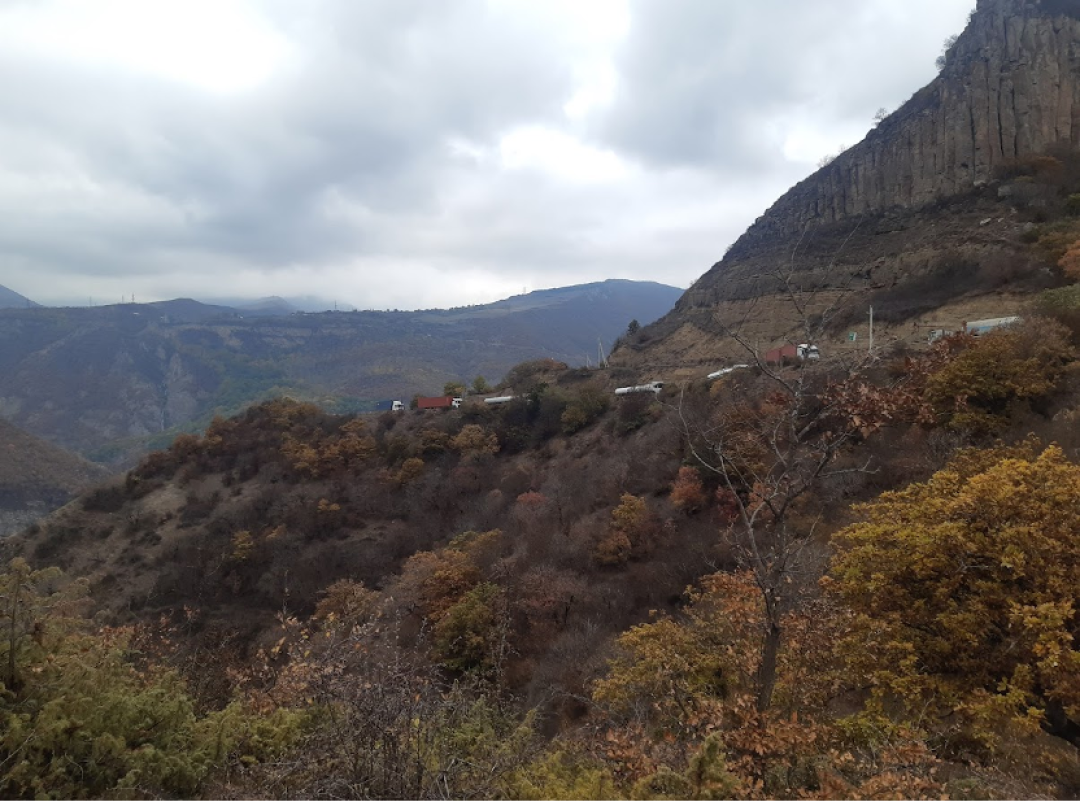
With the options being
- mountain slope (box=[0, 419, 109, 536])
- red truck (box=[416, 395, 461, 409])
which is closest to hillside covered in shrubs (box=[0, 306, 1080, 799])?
red truck (box=[416, 395, 461, 409])

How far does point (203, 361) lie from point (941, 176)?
170 metres

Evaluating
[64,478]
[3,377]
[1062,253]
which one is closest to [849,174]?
[1062,253]

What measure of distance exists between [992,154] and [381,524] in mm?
45123

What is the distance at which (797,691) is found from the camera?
6.46 metres

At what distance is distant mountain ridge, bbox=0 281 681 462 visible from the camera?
129 metres

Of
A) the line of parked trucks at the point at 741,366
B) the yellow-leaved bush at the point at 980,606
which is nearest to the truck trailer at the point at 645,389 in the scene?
the line of parked trucks at the point at 741,366

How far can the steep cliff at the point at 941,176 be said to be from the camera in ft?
116

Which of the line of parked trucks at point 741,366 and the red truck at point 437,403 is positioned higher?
the line of parked trucks at point 741,366

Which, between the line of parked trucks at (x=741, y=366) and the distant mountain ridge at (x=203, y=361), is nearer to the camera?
the line of parked trucks at (x=741, y=366)

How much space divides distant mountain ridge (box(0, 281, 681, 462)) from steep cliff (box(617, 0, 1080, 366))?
78979 millimetres

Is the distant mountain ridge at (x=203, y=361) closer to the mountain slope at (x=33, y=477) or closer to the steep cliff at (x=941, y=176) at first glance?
the mountain slope at (x=33, y=477)

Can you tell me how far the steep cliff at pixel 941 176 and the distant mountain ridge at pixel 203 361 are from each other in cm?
7898

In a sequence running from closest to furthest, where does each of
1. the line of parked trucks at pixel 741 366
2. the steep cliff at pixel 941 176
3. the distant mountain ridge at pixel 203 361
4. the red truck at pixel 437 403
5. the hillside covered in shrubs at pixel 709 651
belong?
the hillside covered in shrubs at pixel 709 651 < the line of parked trucks at pixel 741 366 < the steep cliff at pixel 941 176 < the red truck at pixel 437 403 < the distant mountain ridge at pixel 203 361

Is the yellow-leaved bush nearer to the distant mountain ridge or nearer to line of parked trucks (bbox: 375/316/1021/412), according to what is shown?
line of parked trucks (bbox: 375/316/1021/412)
